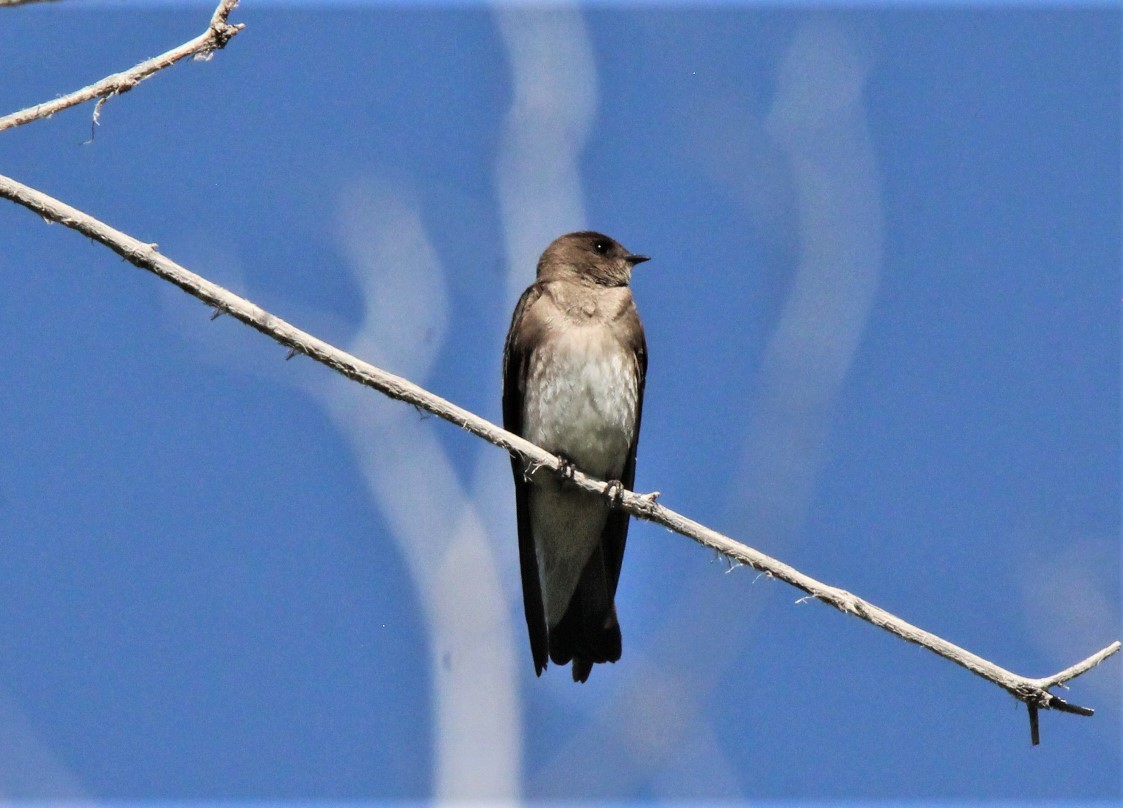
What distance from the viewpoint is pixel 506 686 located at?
36.8 ft

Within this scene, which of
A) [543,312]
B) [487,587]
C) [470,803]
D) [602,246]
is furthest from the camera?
[487,587]

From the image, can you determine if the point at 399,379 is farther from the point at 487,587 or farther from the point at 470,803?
the point at 487,587

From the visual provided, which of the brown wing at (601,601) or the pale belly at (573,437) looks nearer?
the pale belly at (573,437)

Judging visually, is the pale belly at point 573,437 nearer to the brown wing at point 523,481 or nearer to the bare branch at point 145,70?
the brown wing at point 523,481

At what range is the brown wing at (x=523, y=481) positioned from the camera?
6211 mm

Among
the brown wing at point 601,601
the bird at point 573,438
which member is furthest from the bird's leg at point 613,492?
the brown wing at point 601,601

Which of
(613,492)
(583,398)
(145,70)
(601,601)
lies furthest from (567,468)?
(145,70)

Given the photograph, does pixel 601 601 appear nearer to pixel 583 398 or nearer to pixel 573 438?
pixel 573 438

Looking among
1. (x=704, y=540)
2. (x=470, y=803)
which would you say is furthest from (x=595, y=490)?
(x=470, y=803)

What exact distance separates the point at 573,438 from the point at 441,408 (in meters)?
2.36

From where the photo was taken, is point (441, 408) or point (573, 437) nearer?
point (441, 408)

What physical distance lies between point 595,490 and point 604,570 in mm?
1149

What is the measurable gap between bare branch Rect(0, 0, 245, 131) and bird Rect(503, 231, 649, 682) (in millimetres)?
2862

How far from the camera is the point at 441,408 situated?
376 centimetres
